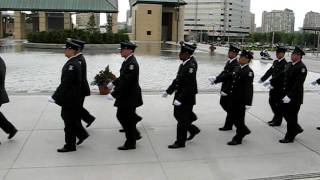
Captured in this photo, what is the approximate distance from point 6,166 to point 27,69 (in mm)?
13512

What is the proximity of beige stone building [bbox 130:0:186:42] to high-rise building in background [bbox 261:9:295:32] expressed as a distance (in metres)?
113

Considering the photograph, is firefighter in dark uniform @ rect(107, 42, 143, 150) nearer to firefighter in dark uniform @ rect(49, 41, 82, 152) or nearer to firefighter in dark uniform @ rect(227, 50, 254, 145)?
firefighter in dark uniform @ rect(49, 41, 82, 152)

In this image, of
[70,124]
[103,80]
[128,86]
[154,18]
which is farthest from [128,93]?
[154,18]

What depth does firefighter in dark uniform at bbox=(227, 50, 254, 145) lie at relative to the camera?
7.18 meters

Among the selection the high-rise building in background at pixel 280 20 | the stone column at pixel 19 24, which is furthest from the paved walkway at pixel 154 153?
the high-rise building in background at pixel 280 20

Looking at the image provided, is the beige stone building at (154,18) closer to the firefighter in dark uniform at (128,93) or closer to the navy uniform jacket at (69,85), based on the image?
the firefighter in dark uniform at (128,93)

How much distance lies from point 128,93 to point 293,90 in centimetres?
288

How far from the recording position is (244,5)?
435 ft

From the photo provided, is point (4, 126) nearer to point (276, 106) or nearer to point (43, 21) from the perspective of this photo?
point (276, 106)

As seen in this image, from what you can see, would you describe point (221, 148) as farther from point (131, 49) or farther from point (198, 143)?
point (131, 49)

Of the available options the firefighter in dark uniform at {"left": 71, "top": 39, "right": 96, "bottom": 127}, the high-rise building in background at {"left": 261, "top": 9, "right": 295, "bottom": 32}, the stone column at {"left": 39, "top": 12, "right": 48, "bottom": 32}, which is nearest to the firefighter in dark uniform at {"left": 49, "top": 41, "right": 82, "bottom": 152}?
the firefighter in dark uniform at {"left": 71, "top": 39, "right": 96, "bottom": 127}

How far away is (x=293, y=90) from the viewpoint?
285 inches

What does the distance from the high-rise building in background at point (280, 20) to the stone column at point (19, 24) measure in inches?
5100

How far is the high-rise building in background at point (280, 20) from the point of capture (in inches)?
6836
